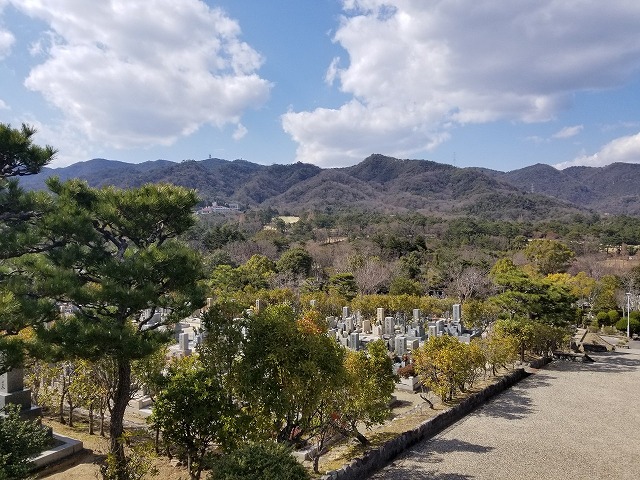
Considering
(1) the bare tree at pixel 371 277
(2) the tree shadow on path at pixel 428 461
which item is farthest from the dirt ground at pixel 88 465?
(1) the bare tree at pixel 371 277

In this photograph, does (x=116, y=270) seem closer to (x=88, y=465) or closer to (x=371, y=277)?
(x=88, y=465)

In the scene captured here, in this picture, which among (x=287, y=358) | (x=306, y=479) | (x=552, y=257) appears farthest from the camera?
(x=552, y=257)

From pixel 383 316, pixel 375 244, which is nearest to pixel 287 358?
pixel 383 316

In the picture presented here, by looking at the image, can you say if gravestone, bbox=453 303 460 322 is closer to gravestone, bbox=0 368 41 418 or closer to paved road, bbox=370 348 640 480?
paved road, bbox=370 348 640 480

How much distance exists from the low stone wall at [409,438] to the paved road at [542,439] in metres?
0.19

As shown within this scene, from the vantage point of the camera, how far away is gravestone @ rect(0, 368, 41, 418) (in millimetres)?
10039

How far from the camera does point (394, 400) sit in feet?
47.3

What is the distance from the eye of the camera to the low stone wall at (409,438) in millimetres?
8617

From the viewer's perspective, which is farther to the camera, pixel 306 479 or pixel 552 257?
pixel 552 257

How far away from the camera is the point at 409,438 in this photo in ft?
33.9

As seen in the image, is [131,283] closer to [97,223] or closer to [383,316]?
[97,223]

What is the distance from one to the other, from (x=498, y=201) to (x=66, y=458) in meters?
133

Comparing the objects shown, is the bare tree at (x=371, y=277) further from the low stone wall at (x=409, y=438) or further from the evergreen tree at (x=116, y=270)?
the evergreen tree at (x=116, y=270)

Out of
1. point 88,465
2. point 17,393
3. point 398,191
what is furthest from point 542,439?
point 398,191
